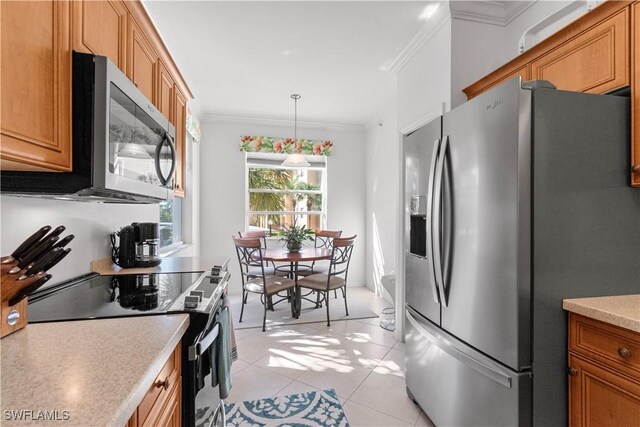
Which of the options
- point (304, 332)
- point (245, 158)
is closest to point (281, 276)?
point (304, 332)

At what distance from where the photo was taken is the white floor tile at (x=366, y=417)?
183 centimetres

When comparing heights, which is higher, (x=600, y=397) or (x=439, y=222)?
(x=439, y=222)

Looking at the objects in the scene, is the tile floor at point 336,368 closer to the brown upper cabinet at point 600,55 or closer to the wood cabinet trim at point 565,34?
the brown upper cabinet at point 600,55

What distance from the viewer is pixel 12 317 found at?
2.90 feet

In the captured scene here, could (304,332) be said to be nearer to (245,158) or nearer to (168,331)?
(168,331)

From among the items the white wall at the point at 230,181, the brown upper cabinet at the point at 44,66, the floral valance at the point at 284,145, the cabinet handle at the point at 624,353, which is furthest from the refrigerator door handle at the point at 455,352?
the floral valance at the point at 284,145

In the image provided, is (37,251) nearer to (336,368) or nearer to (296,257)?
(336,368)

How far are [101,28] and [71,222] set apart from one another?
0.90 m

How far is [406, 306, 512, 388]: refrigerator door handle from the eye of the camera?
4.24 ft

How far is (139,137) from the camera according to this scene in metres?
1.33

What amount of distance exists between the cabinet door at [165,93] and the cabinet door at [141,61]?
83 mm

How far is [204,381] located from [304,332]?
6.84 ft

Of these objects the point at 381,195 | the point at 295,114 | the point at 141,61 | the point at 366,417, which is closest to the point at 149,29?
the point at 141,61

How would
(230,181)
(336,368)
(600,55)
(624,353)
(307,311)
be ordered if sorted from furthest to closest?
(230,181)
(307,311)
(336,368)
(600,55)
(624,353)
